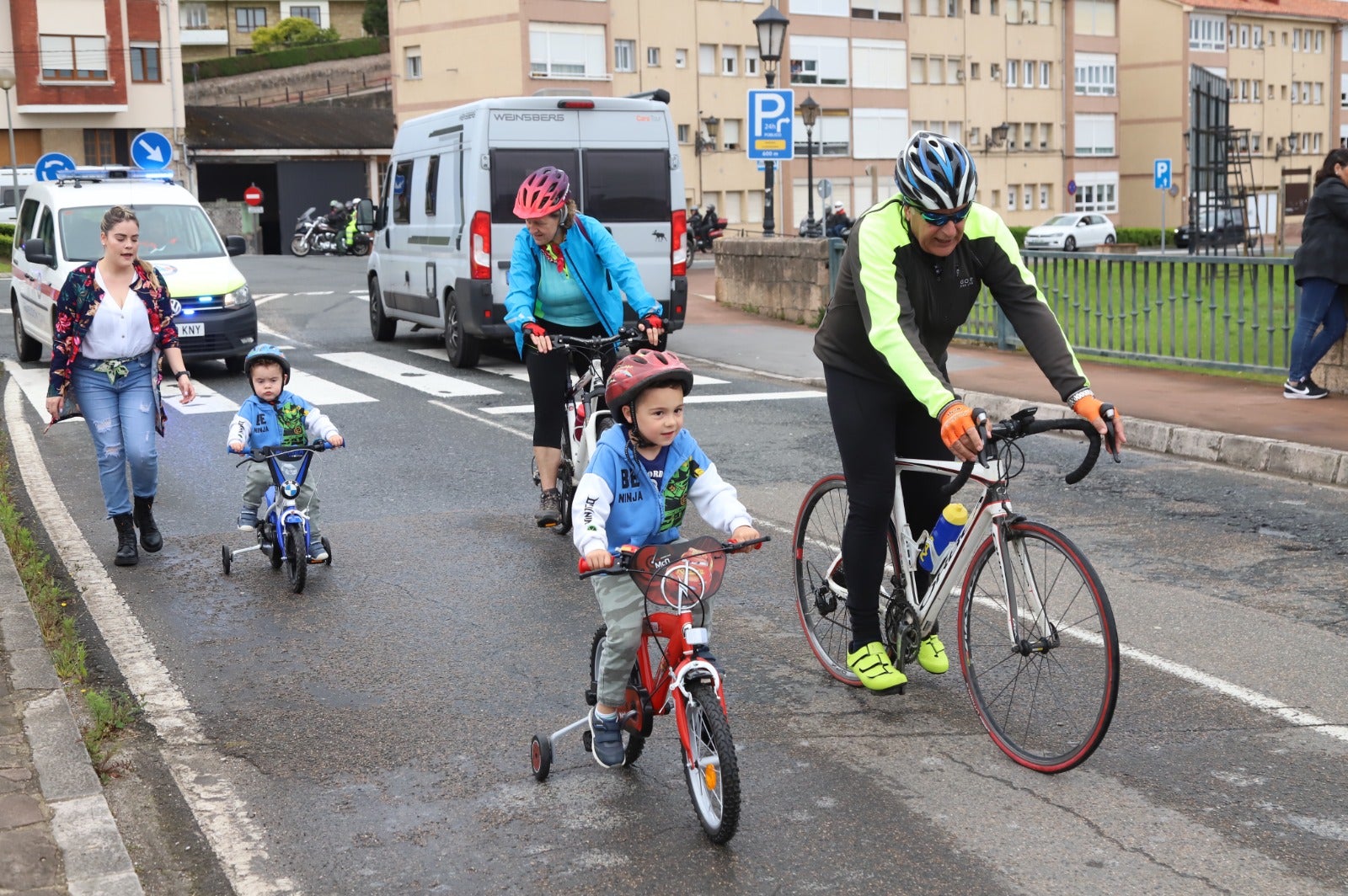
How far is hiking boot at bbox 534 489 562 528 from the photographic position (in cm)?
836

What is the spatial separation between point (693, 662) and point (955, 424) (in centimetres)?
100

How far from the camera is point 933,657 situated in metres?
5.61

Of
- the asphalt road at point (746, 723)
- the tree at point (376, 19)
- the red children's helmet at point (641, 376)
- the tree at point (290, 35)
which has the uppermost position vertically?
the tree at point (376, 19)

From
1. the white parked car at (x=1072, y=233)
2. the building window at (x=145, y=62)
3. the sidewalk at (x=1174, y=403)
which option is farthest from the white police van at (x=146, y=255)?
the building window at (x=145, y=62)

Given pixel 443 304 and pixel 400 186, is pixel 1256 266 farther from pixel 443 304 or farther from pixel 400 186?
pixel 400 186

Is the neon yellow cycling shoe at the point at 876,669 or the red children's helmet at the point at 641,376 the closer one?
the red children's helmet at the point at 641,376

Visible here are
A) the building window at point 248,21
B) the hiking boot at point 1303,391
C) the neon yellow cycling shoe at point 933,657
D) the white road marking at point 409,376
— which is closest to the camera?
the neon yellow cycling shoe at point 933,657

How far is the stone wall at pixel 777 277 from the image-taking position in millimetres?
20781

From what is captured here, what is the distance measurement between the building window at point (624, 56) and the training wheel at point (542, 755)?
206ft

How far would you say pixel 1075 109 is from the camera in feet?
275

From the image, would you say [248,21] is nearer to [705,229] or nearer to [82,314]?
[705,229]

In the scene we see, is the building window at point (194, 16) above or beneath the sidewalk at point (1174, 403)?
above

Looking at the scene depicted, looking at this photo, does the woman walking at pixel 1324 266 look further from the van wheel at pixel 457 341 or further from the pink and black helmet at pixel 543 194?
the van wheel at pixel 457 341

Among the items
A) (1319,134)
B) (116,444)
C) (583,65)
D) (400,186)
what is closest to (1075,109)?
(1319,134)
